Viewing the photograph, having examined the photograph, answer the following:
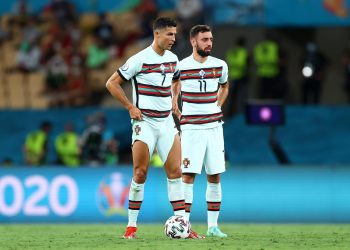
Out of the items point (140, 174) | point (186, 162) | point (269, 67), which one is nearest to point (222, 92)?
point (186, 162)

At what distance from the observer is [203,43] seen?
41.5ft

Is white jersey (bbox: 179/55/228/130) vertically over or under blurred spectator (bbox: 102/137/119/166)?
under

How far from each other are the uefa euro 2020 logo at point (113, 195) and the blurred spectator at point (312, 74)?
253 inches

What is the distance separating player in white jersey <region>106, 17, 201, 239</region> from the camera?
1202 cm

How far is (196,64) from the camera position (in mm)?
12789

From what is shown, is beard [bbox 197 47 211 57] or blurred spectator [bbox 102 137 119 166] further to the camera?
blurred spectator [bbox 102 137 119 166]

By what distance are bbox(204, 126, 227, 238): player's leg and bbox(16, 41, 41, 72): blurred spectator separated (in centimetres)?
1247

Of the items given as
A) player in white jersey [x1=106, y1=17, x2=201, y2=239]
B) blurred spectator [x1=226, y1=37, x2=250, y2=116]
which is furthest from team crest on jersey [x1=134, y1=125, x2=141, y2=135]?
blurred spectator [x1=226, y1=37, x2=250, y2=116]

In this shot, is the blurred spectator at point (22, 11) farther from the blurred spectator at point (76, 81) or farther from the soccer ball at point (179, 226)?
the soccer ball at point (179, 226)

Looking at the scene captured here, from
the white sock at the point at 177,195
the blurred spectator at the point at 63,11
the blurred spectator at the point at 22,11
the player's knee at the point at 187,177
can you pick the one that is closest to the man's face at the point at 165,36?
the white sock at the point at 177,195

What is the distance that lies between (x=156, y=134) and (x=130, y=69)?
2.62 ft

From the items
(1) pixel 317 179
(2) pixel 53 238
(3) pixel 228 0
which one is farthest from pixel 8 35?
(2) pixel 53 238

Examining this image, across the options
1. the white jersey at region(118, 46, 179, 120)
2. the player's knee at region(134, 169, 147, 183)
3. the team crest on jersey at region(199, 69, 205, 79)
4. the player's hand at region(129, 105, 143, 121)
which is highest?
the team crest on jersey at region(199, 69, 205, 79)

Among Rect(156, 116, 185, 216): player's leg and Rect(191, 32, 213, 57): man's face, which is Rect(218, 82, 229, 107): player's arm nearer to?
Rect(191, 32, 213, 57): man's face
